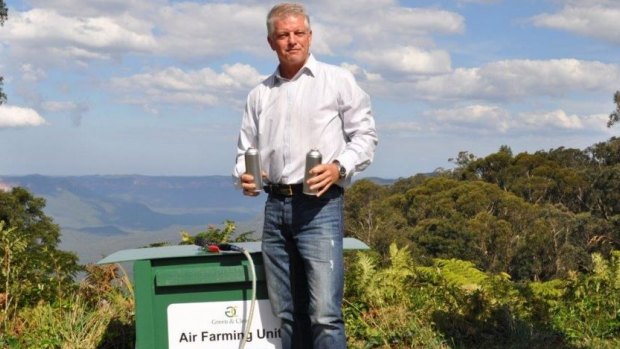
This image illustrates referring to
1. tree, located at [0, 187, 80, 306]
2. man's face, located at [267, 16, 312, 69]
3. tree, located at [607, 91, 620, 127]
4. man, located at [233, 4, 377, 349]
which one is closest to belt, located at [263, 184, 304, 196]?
man, located at [233, 4, 377, 349]

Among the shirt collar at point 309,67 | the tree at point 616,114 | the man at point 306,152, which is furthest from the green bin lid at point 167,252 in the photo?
the tree at point 616,114

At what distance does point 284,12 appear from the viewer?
152 inches

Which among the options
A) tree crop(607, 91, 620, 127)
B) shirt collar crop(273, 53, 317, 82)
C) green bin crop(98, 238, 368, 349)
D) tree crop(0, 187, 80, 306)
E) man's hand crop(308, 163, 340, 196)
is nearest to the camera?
man's hand crop(308, 163, 340, 196)

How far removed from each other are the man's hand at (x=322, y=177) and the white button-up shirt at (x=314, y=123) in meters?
0.12

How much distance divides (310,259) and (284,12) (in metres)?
1.09

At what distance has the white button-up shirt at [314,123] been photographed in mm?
3900

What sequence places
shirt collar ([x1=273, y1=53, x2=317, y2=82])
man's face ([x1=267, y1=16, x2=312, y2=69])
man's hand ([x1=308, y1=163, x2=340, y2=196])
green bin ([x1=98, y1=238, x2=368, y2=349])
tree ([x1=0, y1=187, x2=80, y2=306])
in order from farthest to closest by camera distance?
1. tree ([x1=0, y1=187, x2=80, y2=306])
2. green bin ([x1=98, y1=238, x2=368, y2=349])
3. shirt collar ([x1=273, y1=53, x2=317, y2=82])
4. man's face ([x1=267, y1=16, x2=312, y2=69])
5. man's hand ([x1=308, y1=163, x2=340, y2=196])

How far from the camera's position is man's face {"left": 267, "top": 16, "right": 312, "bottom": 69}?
3.84 m

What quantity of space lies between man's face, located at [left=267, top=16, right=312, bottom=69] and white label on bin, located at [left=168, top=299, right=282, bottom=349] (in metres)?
1.18

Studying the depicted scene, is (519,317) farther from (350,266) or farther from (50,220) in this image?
(50,220)

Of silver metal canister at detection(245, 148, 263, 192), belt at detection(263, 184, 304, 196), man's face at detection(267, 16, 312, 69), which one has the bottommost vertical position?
belt at detection(263, 184, 304, 196)

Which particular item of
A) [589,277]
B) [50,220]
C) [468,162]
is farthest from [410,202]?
[589,277]

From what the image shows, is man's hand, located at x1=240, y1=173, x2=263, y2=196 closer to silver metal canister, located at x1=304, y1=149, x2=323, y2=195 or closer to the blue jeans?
Answer: the blue jeans

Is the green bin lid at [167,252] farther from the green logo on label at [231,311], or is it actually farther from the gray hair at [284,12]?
the gray hair at [284,12]
